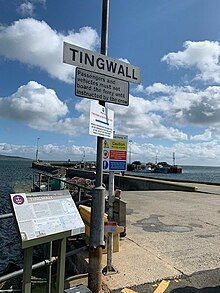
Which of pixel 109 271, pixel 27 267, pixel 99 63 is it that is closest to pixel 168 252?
pixel 109 271

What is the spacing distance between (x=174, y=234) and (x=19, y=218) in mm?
5447

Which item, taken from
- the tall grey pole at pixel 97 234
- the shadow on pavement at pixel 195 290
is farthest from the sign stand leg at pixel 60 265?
the shadow on pavement at pixel 195 290

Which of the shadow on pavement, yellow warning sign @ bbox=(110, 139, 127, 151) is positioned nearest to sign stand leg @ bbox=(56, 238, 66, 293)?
the shadow on pavement

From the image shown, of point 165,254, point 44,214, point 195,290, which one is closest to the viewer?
point 44,214

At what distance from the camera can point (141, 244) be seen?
6.81 m

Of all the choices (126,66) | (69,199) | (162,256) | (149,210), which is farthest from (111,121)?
(149,210)

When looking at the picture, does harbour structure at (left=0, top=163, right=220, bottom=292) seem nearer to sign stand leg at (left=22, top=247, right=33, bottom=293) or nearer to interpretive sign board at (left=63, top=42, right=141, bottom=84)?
sign stand leg at (left=22, top=247, right=33, bottom=293)

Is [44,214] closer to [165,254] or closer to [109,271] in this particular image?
[109,271]

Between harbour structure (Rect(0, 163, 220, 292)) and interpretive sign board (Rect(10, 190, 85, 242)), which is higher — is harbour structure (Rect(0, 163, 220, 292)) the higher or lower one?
the lower one

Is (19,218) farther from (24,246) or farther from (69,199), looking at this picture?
(69,199)

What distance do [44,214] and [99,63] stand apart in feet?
7.03

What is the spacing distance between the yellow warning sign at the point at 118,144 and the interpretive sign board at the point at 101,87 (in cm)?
76

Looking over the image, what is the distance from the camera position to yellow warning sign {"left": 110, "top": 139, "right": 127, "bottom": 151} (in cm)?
524

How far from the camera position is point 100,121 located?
4.39 meters
